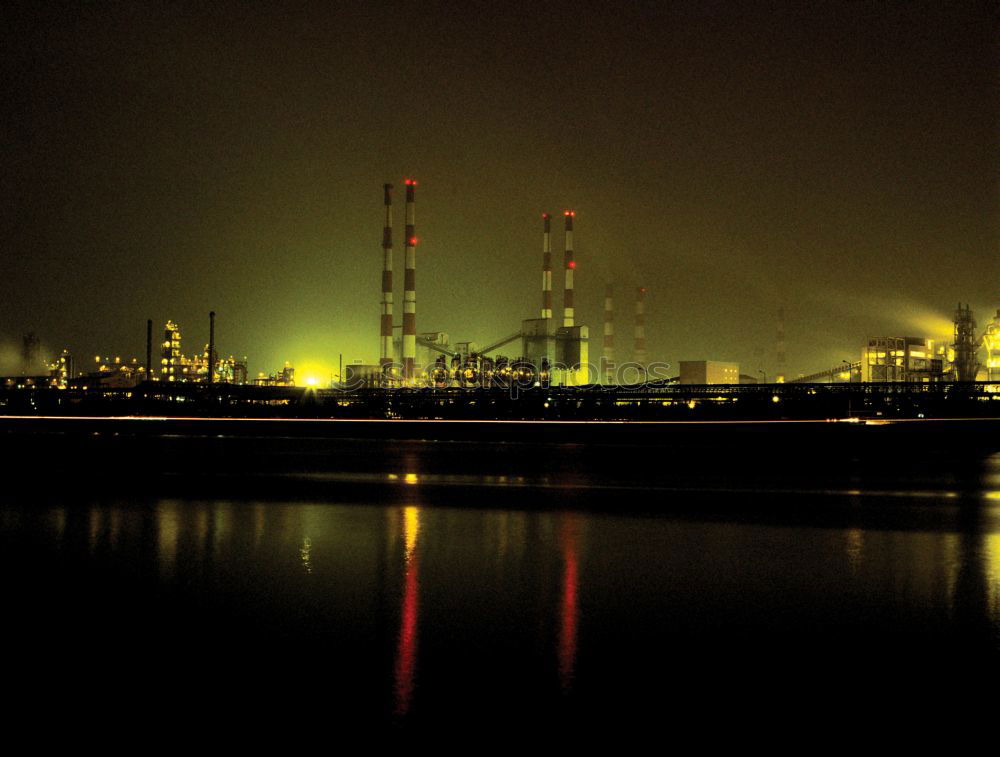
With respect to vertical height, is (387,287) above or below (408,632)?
above

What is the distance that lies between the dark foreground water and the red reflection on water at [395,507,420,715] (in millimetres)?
15

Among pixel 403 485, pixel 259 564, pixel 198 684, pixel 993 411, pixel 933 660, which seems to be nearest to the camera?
pixel 198 684

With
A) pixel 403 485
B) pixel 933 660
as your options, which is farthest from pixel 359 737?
pixel 403 485

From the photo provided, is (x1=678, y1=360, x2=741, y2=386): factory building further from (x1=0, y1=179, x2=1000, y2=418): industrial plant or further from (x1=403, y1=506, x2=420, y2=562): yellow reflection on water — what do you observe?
(x1=403, y1=506, x2=420, y2=562): yellow reflection on water

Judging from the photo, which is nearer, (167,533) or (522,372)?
(167,533)

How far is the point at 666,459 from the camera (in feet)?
53.9

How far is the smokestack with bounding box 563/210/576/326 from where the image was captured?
364 feet

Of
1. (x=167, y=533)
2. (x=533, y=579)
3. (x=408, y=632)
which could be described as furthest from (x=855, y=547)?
(x=167, y=533)

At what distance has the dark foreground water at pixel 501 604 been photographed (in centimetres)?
313

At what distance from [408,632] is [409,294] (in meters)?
99.4

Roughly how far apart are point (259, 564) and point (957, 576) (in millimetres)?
4698

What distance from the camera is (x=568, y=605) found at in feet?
14.9

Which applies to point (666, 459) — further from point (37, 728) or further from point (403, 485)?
point (37, 728)

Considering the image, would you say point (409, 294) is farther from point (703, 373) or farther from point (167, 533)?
point (167, 533)
